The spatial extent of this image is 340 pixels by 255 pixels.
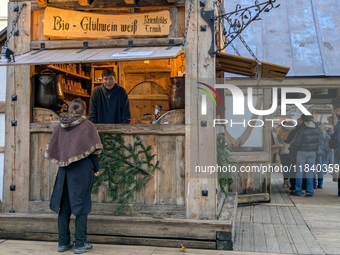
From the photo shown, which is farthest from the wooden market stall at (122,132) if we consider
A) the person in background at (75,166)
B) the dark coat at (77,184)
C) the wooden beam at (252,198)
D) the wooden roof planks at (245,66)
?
the wooden beam at (252,198)

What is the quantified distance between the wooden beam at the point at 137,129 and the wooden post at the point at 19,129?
0.86 ft

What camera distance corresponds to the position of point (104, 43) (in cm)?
513

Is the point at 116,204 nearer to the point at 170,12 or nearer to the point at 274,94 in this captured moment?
the point at 170,12

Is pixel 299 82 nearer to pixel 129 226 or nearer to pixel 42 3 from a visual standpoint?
pixel 129 226

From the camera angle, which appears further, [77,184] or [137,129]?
[137,129]

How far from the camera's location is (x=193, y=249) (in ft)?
15.3

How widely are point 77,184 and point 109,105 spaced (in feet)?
5.02

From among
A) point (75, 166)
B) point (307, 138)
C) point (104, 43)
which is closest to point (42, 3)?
point (104, 43)

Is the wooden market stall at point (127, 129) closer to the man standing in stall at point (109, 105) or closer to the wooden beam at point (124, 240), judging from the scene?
the wooden beam at point (124, 240)

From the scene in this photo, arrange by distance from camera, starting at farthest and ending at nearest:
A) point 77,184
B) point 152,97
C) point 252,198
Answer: point 152,97 < point 252,198 < point 77,184

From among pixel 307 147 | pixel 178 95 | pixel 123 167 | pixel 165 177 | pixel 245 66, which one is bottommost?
pixel 165 177

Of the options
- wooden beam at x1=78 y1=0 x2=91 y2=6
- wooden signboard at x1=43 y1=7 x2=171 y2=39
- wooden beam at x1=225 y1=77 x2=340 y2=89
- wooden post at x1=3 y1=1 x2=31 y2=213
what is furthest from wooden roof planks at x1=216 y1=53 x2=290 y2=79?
wooden post at x1=3 y1=1 x2=31 y2=213

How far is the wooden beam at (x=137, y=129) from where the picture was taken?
4941 millimetres

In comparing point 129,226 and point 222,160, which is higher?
point 222,160
